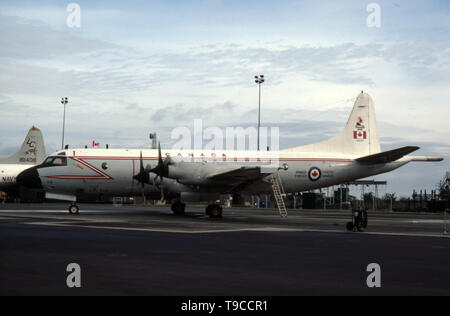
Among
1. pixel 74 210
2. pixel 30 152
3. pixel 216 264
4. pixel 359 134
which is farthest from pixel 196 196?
pixel 30 152

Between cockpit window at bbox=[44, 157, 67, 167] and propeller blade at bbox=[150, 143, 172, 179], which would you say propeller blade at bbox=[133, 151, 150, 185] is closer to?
propeller blade at bbox=[150, 143, 172, 179]

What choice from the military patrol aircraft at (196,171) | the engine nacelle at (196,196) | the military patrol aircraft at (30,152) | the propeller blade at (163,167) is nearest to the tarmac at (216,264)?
the propeller blade at (163,167)

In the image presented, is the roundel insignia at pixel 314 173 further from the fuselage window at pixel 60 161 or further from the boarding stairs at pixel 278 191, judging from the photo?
the fuselage window at pixel 60 161

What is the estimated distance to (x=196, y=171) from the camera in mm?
37000

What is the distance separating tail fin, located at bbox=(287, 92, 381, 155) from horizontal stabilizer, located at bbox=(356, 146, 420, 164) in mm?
1969

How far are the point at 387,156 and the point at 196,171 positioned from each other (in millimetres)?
14221

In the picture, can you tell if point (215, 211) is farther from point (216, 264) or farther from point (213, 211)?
point (216, 264)

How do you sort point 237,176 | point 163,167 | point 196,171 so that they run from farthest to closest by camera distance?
point 196,171, point 237,176, point 163,167

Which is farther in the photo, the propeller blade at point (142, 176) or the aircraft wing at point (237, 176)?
the propeller blade at point (142, 176)

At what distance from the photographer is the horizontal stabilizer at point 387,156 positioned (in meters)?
38.4

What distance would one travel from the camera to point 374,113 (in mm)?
44938

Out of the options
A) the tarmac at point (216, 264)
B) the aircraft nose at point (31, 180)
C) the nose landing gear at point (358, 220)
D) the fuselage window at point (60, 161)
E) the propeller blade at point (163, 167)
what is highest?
the fuselage window at point (60, 161)
